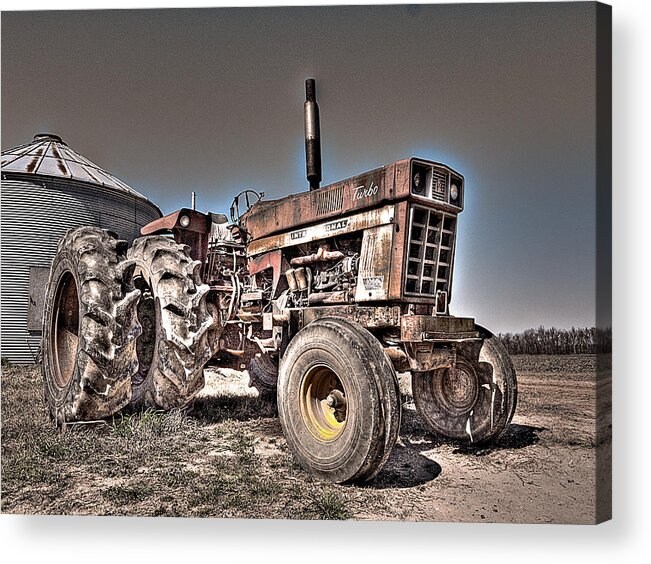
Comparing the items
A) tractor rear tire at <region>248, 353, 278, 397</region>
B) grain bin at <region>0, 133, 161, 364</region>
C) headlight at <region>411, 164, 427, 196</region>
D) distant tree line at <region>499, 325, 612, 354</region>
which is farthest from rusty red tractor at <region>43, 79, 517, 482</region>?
tractor rear tire at <region>248, 353, 278, 397</region>

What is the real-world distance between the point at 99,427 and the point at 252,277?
7.06 ft

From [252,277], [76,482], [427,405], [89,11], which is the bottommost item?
[76,482]

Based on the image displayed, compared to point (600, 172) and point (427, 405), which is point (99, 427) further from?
point (600, 172)

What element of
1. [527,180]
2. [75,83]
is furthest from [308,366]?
[75,83]

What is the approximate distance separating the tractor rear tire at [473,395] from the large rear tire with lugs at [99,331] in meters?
2.74

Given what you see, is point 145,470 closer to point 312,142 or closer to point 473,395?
point 473,395

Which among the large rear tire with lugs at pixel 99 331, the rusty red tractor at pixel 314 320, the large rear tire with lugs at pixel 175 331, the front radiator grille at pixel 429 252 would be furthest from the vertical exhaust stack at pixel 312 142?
the large rear tire with lugs at pixel 99 331

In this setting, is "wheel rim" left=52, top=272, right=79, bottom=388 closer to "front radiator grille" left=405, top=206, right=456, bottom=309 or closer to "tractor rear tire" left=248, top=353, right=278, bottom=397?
"tractor rear tire" left=248, top=353, right=278, bottom=397

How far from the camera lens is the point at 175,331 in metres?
5.52

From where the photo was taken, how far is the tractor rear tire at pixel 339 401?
4.36m

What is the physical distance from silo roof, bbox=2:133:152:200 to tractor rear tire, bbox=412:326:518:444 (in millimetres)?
3670

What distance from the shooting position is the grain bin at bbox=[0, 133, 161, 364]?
6.18 m

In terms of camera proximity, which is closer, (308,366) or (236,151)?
(308,366)

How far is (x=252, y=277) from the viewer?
263 inches
